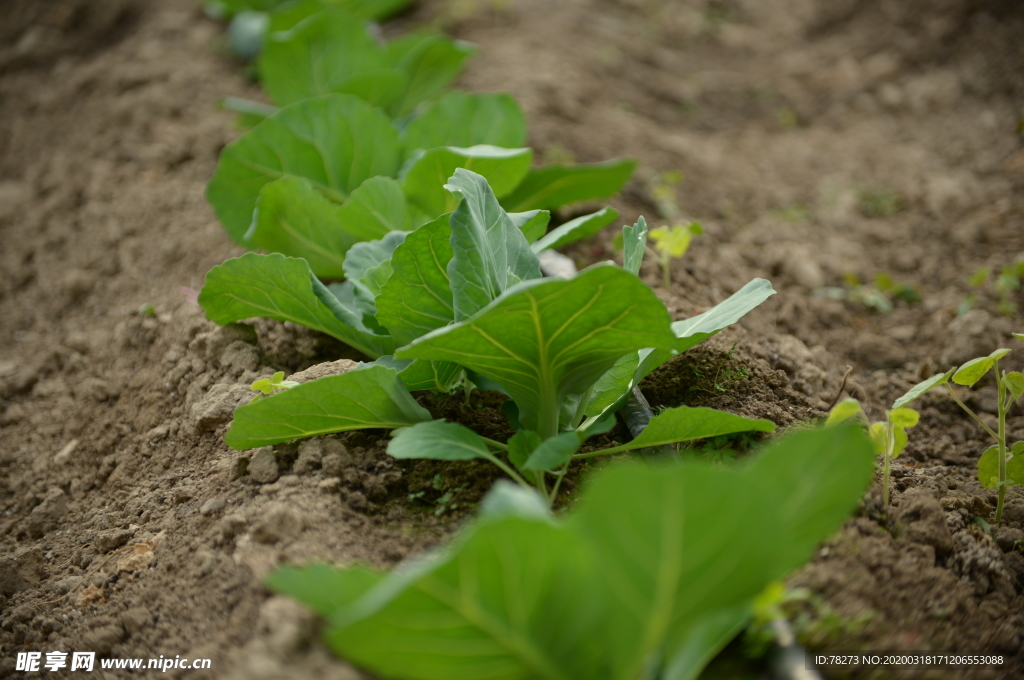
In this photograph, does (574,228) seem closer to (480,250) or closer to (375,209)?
(480,250)

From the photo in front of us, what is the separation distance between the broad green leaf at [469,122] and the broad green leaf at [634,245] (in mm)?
865

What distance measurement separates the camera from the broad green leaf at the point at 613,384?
1.40 meters

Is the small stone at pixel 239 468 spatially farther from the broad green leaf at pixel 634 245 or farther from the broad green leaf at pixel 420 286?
the broad green leaf at pixel 634 245

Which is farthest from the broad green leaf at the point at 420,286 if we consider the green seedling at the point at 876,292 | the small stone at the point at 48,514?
the green seedling at the point at 876,292

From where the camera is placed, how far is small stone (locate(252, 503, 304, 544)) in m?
1.19

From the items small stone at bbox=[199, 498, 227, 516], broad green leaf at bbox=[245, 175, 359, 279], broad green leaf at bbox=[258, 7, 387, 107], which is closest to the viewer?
small stone at bbox=[199, 498, 227, 516]

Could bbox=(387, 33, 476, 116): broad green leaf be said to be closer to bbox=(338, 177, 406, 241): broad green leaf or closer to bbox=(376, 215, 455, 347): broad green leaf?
bbox=(338, 177, 406, 241): broad green leaf

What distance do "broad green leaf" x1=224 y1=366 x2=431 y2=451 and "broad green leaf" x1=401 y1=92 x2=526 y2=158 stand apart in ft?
3.30

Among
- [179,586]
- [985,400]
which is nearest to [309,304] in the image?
[179,586]

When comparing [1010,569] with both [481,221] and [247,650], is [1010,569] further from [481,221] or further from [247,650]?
[247,650]

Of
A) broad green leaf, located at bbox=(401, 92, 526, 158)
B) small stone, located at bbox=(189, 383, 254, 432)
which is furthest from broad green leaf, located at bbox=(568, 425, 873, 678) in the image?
broad green leaf, located at bbox=(401, 92, 526, 158)

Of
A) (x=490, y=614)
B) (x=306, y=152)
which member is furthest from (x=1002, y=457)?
(x=306, y=152)

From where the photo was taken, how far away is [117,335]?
211cm

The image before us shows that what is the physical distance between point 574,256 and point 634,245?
834mm
